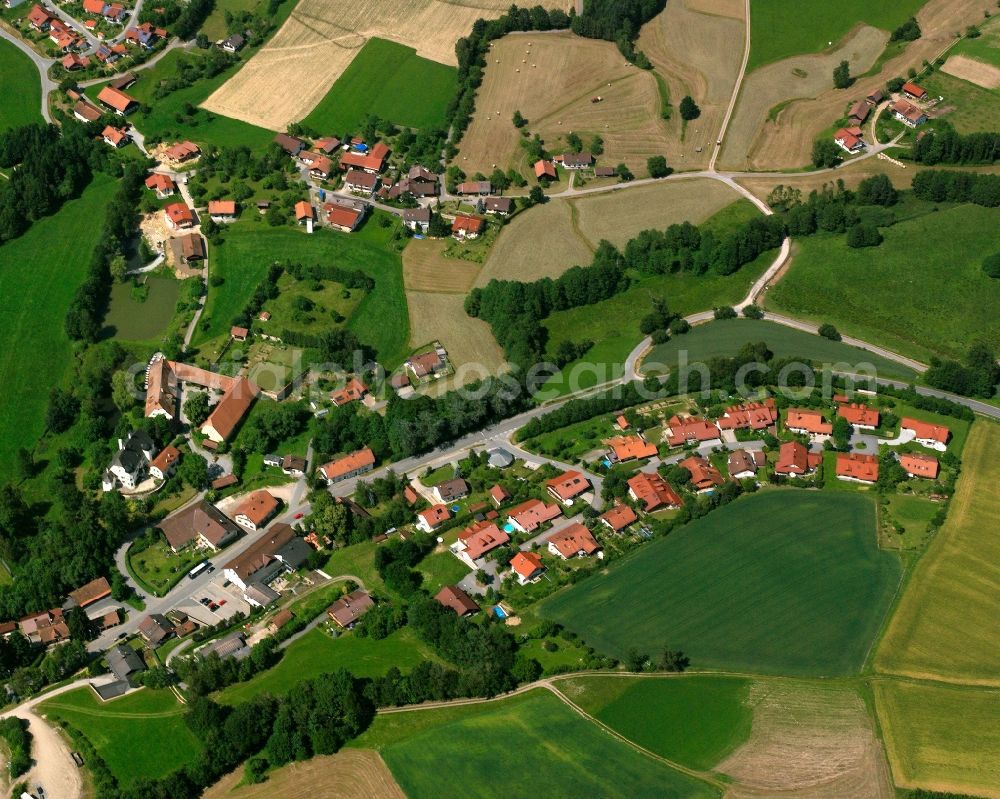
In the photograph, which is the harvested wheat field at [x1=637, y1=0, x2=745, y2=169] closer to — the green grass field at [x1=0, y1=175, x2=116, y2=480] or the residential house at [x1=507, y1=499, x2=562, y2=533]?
the residential house at [x1=507, y1=499, x2=562, y2=533]

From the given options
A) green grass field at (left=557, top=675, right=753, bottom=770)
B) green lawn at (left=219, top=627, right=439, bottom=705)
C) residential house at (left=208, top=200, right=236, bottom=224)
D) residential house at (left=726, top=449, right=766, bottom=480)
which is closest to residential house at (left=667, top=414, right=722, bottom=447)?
residential house at (left=726, top=449, right=766, bottom=480)

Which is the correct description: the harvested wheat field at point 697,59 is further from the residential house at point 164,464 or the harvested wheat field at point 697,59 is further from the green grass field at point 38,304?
the residential house at point 164,464

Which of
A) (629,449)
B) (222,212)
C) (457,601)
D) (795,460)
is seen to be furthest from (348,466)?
(222,212)

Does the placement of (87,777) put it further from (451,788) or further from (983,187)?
(983,187)

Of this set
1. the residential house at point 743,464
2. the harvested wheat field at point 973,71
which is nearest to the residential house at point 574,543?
the residential house at point 743,464

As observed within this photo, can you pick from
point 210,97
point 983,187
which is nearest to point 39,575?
point 210,97

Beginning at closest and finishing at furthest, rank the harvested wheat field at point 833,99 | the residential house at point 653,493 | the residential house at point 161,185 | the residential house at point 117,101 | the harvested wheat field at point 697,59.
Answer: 1. the residential house at point 653,493
2. the residential house at point 161,185
3. the harvested wheat field at point 833,99
4. the harvested wheat field at point 697,59
5. the residential house at point 117,101

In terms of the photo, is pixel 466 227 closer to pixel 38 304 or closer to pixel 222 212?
pixel 222 212
